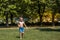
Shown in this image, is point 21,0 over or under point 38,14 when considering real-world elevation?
over

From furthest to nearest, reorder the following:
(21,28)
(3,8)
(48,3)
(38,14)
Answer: (38,14) < (48,3) < (3,8) < (21,28)

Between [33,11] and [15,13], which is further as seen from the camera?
[33,11]

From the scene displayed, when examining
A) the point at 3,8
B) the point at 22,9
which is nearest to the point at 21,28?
the point at 3,8

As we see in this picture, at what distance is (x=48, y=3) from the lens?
182 ft

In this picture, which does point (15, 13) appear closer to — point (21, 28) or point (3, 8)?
point (3, 8)

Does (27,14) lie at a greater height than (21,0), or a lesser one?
lesser

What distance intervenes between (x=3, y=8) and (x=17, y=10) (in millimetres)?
3800

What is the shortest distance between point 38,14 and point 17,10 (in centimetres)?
803

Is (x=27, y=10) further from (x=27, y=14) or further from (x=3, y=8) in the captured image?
(x=3, y=8)

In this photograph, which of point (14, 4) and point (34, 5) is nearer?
point (14, 4)

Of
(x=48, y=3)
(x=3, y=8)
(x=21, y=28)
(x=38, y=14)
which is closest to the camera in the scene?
(x=21, y=28)

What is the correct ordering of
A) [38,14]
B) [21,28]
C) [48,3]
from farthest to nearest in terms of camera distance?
[38,14] < [48,3] < [21,28]

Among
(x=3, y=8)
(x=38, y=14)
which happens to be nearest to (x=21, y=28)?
(x=3, y=8)

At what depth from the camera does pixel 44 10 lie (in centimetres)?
6041
